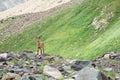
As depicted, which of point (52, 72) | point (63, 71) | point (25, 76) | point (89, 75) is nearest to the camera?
point (89, 75)

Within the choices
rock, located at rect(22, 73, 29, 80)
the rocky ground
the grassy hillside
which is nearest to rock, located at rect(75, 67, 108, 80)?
the rocky ground

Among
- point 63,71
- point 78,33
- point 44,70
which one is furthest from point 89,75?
point 78,33

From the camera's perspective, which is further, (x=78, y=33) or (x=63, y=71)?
(x=78, y=33)

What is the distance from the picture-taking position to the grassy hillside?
180 ft

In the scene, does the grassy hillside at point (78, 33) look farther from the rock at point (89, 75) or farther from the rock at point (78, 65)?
the rock at point (89, 75)

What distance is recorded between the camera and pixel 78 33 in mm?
71188

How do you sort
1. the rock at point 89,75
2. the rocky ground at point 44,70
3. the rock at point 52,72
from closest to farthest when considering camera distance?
1. the rock at point 89,75
2. the rocky ground at point 44,70
3. the rock at point 52,72

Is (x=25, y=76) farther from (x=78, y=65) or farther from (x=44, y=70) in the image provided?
(x=78, y=65)

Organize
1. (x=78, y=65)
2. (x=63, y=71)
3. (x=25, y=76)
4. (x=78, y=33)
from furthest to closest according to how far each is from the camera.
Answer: (x=78, y=33), (x=78, y=65), (x=63, y=71), (x=25, y=76)

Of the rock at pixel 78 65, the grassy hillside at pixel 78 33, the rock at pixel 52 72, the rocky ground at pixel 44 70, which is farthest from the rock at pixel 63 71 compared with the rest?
the grassy hillside at pixel 78 33

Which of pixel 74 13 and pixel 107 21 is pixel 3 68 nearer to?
pixel 107 21

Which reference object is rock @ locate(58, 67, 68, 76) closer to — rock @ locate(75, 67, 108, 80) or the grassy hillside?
rock @ locate(75, 67, 108, 80)

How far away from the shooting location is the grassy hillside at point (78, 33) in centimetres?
5491

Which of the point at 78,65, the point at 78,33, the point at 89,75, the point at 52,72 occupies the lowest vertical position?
the point at 78,33
